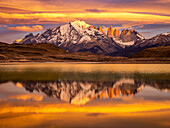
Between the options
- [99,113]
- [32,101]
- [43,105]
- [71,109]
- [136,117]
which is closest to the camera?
[136,117]

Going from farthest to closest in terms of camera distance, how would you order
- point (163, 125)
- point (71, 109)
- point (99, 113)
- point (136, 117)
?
1. point (71, 109)
2. point (99, 113)
3. point (136, 117)
4. point (163, 125)

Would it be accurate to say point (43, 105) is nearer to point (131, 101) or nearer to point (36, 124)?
point (36, 124)

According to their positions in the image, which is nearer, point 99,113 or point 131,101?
point 99,113

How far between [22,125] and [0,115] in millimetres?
4398

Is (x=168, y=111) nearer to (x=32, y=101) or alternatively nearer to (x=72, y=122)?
(x=72, y=122)

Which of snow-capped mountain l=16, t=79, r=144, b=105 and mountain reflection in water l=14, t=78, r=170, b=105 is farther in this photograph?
mountain reflection in water l=14, t=78, r=170, b=105

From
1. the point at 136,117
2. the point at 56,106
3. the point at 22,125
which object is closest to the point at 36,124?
the point at 22,125

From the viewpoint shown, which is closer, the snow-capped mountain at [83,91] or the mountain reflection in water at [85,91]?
the snow-capped mountain at [83,91]

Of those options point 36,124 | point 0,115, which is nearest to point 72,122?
point 36,124

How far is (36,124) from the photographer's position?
20562mm

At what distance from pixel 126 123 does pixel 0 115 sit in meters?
12.1

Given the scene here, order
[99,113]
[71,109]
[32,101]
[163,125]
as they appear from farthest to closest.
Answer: [32,101]
[71,109]
[99,113]
[163,125]

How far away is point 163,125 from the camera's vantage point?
20.1 metres

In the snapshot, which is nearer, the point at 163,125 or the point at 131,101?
the point at 163,125
